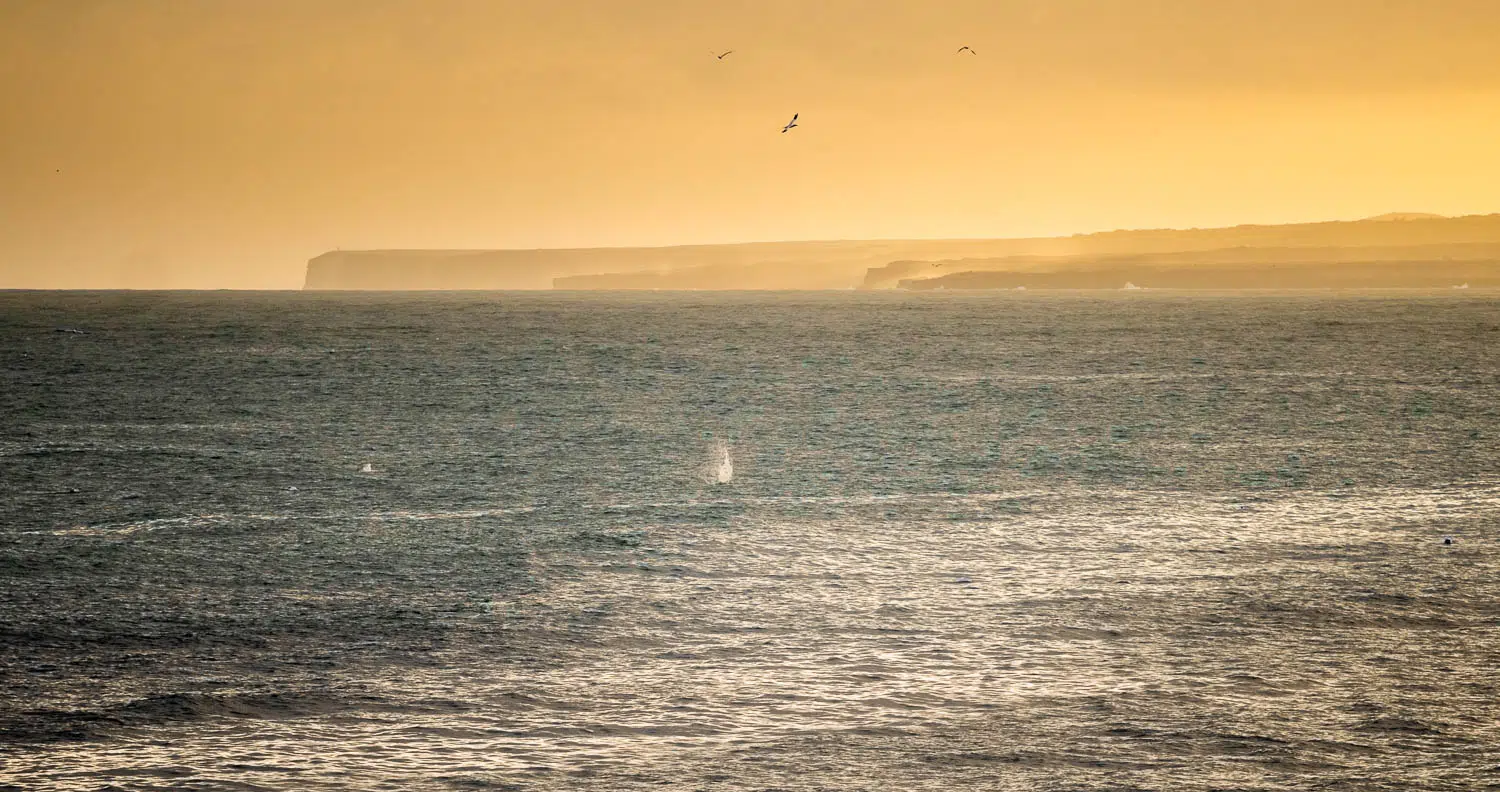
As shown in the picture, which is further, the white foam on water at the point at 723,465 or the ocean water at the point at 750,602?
the white foam on water at the point at 723,465

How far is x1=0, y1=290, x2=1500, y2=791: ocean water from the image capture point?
338 inches

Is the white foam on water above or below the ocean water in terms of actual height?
below

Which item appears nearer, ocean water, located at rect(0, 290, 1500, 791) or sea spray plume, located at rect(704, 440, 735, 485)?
ocean water, located at rect(0, 290, 1500, 791)

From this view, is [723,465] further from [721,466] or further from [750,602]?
[750,602]

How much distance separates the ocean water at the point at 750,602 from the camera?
858 cm

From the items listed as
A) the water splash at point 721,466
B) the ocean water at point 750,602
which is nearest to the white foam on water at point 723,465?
the water splash at point 721,466

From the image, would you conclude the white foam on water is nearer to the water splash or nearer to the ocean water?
the water splash

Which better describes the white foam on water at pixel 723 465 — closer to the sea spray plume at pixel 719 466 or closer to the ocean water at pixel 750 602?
the sea spray plume at pixel 719 466

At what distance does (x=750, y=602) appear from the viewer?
42.3 ft

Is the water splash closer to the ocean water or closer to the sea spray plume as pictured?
the sea spray plume

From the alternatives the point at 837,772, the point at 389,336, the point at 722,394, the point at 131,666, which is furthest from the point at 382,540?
the point at 389,336

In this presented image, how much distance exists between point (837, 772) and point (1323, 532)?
33.9 ft

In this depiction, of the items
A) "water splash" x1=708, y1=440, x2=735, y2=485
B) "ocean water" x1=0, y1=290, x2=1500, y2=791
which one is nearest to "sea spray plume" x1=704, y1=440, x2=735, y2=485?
"water splash" x1=708, y1=440, x2=735, y2=485

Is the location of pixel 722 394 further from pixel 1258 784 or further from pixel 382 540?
pixel 1258 784
